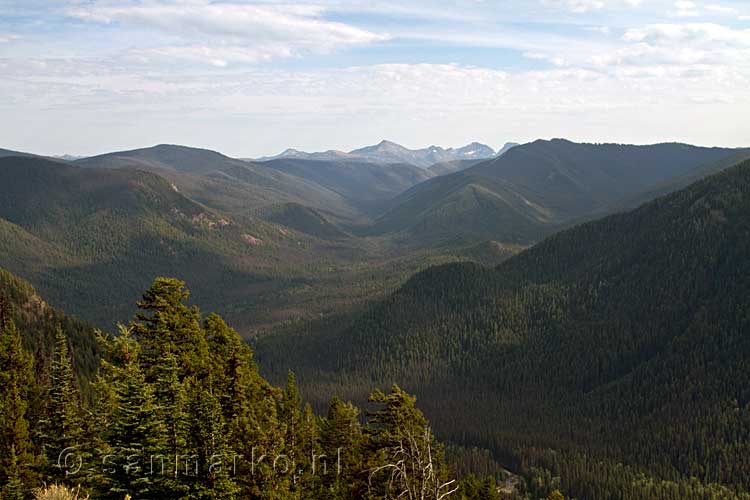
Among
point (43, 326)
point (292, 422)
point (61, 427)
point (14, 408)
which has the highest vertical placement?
point (61, 427)

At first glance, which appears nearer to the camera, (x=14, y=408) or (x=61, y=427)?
(x=61, y=427)

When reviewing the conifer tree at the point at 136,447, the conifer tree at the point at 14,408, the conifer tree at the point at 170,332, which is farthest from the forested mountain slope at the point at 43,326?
the conifer tree at the point at 136,447

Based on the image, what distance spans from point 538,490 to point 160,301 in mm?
117181

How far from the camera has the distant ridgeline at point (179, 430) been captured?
3209 cm

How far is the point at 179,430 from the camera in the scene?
34.2 m

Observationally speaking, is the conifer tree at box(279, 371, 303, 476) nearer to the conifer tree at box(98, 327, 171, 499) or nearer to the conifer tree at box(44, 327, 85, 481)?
the conifer tree at box(44, 327, 85, 481)

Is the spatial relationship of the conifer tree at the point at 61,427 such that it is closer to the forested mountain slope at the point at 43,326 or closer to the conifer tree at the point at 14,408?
the conifer tree at the point at 14,408

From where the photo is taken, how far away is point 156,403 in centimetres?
3512

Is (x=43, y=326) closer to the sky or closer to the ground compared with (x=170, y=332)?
closer to the ground

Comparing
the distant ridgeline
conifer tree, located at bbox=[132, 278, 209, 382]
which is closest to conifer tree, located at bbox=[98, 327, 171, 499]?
the distant ridgeline

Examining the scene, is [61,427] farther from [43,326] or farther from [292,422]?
[43,326]

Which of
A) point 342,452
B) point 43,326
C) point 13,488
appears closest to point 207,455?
point 13,488

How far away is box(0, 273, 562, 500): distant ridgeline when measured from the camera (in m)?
32.1

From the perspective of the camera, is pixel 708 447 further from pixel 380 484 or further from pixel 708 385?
pixel 380 484
